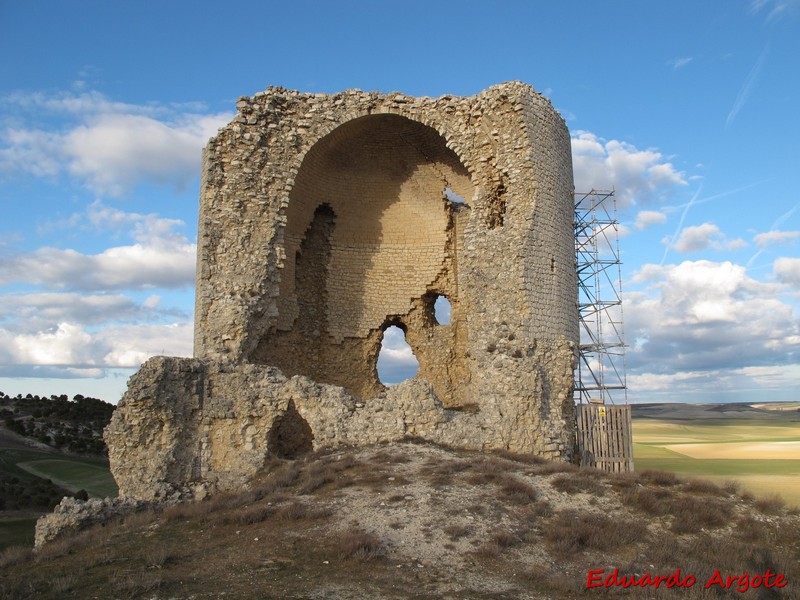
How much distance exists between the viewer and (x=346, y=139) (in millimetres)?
16188

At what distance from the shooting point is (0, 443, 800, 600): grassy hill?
6.55 metres

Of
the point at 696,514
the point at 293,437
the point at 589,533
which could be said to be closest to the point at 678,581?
the point at 589,533

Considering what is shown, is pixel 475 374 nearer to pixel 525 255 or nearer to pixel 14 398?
pixel 525 255

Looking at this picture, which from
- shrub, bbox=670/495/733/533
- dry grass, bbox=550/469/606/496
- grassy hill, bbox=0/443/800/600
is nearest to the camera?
grassy hill, bbox=0/443/800/600

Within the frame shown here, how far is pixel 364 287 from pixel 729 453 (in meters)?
11.1

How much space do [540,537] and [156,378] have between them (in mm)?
7908

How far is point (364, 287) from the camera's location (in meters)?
17.6

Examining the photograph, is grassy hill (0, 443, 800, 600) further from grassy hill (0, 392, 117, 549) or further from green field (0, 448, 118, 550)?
green field (0, 448, 118, 550)

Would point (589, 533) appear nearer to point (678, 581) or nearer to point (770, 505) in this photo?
point (678, 581)

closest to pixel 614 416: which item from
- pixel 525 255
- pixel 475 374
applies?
pixel 475 374

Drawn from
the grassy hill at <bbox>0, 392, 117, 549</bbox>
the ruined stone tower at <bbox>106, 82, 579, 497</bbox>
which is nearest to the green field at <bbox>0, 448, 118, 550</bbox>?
the grassy hill at <bbox>0, 392, 117, 549</bbox>

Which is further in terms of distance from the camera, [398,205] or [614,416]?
[398,205]

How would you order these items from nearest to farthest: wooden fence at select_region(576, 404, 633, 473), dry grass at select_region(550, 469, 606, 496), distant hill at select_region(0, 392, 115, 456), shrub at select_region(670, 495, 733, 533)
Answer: shrub at select_region(670, 495, 733, 533), dry grass at select_region(550, 469, 606, 496), wooden fence at select_region(576, 404, 633, 473), distant hill at select_region(0, 392, 115, 456)

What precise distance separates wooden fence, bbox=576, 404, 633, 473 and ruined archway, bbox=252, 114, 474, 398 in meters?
4.14
